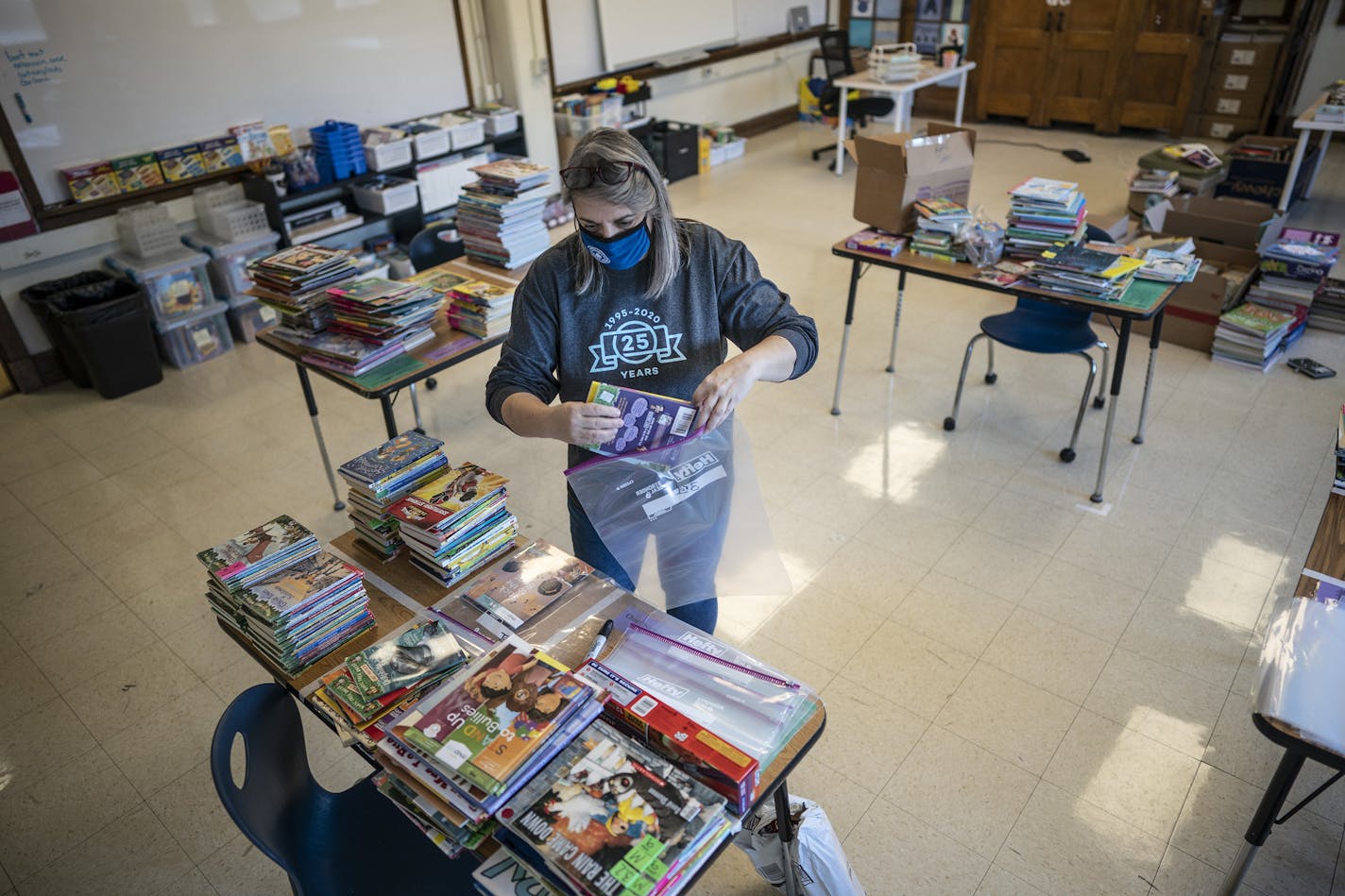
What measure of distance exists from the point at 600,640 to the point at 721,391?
1.82ft

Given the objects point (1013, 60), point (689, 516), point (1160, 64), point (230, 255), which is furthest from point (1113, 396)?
point (1013, 60)

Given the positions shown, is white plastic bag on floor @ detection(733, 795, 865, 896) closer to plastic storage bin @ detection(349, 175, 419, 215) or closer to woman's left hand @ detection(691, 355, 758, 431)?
woman's left hand @ detection(691, 355, 758, 431)

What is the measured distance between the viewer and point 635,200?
1.70 m

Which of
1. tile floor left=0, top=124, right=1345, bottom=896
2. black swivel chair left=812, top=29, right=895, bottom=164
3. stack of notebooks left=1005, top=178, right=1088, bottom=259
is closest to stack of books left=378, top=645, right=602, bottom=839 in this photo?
tile floor left=0, top=124, right=1345, bottom=896

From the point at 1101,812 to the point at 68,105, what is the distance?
533 cm

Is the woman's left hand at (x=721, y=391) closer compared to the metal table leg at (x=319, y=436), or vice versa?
the woman's left hand at (x=721, y=391)

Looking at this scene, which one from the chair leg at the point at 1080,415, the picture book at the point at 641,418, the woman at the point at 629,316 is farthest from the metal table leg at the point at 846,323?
the picture book at the point at 641,418

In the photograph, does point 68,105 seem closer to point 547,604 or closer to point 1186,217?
point 547,604

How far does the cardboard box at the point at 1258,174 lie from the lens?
568 cm

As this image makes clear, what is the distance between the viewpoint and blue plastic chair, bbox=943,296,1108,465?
345 cm

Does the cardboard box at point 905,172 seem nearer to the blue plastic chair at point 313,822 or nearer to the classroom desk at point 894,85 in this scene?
A: the blue plastic chair at point 313,822

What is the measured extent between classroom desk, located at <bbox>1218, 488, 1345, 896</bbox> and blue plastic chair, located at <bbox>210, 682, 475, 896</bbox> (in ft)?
4.99

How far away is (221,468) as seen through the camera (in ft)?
12.7

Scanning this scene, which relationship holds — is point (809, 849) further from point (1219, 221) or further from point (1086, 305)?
point (1219, 221)
